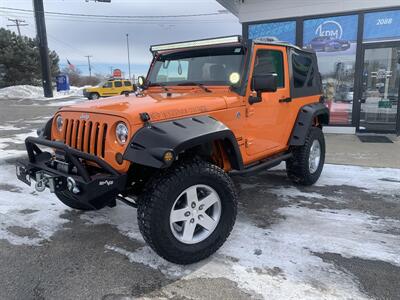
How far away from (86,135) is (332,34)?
321 inches

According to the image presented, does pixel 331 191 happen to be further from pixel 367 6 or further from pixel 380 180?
pixel 367 6

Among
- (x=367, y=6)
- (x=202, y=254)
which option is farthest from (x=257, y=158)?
(x=367, y=6)

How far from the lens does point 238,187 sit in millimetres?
5449

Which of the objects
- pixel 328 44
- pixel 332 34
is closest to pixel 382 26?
pixel 332 34

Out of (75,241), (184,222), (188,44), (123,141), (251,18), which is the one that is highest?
(251,18)

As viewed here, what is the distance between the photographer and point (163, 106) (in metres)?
3.31

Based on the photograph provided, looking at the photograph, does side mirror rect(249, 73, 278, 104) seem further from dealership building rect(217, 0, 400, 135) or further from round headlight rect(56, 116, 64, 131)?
dealership building rect(217, 0, 400, 135)

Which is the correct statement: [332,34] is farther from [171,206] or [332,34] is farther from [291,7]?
[171,206]

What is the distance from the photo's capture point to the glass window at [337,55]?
941 centimetres

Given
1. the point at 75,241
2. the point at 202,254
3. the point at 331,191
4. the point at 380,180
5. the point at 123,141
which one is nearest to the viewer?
the point at 123,141

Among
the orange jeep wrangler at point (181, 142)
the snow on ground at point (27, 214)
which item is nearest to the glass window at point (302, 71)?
the orange jeep wrangler at point (181, 142)

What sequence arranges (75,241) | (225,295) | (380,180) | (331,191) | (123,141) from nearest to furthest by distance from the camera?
(225,295) → (123,141) → (75,241) → (331,191) → (380,180)

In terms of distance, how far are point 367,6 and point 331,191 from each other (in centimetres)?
594

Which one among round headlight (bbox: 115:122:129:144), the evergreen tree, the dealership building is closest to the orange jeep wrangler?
round headlight (bbox: 115:122:129:144)
